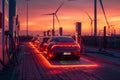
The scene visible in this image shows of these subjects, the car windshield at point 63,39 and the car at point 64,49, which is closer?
the car at point 64,49

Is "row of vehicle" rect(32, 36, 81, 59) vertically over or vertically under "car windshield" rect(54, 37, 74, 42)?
under

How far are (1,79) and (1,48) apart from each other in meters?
4.89

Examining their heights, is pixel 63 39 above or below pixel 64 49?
above

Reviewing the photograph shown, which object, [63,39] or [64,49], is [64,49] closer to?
[64,49]

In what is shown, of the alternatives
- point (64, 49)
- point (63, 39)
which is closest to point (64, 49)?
point (64, 49)

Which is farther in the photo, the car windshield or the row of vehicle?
the car windshield

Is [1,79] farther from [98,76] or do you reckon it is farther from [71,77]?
[98,76]

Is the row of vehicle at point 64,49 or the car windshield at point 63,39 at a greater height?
the car windshield at point 63,39

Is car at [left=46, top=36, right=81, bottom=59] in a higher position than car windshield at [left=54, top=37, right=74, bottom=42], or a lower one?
lower

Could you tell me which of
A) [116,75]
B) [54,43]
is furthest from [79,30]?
[116,75]

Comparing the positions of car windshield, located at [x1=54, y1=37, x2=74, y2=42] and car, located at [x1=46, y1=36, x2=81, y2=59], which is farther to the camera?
car windshield, located at [x1=54, y1=37, x2=74, y2=42]

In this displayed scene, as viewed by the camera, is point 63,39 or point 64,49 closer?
point 64,49

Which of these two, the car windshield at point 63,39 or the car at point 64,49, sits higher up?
the car windshield at point 63,39

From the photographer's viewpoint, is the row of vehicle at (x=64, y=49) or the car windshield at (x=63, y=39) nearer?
the row of vehicle at (x=64, y=49)
